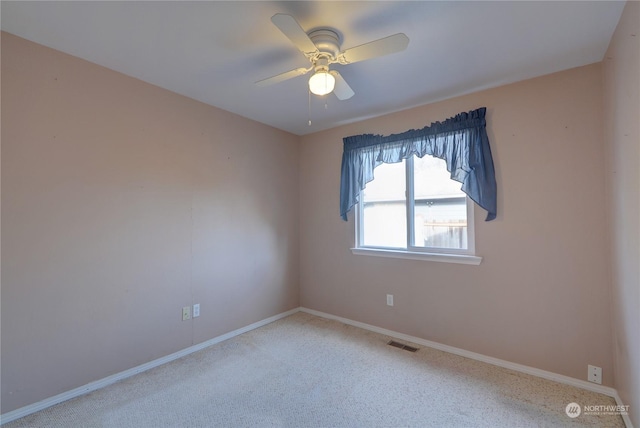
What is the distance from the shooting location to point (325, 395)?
2068 mm

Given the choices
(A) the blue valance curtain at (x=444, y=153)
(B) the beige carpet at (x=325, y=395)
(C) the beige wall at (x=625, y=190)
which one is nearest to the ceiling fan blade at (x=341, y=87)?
(A) the blue valance curtain at (x=444, y=153)

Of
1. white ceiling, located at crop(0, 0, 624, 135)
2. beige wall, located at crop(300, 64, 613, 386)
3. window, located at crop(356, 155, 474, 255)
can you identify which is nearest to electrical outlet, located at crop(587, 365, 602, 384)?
beige wall, located at crop(300, 64, 613, 386)

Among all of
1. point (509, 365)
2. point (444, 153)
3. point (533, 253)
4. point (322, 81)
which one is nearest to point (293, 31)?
point (322, 81)

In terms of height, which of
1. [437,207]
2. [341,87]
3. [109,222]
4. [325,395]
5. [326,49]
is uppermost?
[326,49]

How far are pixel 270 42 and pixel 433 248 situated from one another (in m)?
2.30

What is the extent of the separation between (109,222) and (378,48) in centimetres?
229

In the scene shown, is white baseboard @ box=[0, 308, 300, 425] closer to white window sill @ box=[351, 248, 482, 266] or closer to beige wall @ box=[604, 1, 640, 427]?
white window sill @ box=[351, 248, 482, 266]

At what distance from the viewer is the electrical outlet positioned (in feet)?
6.81

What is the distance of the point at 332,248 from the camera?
3.62 metres

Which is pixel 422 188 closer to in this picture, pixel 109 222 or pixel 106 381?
pixel 109 222

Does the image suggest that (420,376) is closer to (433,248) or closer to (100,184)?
(433,248)

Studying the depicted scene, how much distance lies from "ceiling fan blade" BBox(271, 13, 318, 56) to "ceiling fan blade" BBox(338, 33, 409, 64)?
0.21 m

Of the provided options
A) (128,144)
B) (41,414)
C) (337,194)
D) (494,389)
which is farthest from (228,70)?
(494,389)

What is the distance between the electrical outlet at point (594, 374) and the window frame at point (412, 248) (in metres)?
1.01
